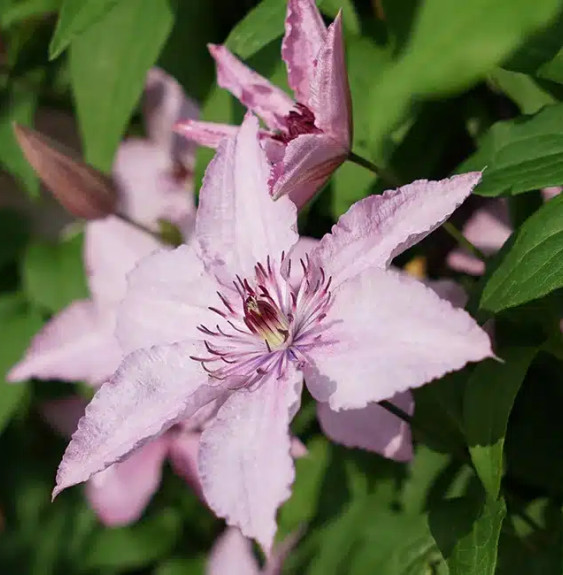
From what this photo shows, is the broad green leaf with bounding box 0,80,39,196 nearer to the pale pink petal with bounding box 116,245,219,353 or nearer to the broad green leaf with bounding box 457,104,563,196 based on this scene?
the pale pink petal with bounding box 116,245,219,353

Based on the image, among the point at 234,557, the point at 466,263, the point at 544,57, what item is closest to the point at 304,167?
the point at 544,57

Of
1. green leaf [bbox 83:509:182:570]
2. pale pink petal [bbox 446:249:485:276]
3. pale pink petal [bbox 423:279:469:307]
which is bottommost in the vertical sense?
green leaf [bbox 83:509:182:570]

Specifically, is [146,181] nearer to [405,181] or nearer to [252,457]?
[405,181]

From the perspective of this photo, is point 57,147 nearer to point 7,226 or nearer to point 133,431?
point 133,431

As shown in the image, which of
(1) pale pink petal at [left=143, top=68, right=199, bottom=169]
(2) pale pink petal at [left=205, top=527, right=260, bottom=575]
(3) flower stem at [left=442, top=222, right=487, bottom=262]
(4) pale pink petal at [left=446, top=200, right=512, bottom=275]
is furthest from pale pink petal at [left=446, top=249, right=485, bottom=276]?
(2) pale pink petal at [left=205, top=527, right=260, bottom=575]

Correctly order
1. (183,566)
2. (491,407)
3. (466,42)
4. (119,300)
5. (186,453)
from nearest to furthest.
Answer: (466,42) → (491,407) → (119,300) → (186,453) → (183,566)

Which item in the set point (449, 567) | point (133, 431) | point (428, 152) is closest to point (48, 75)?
point (428, 152)
